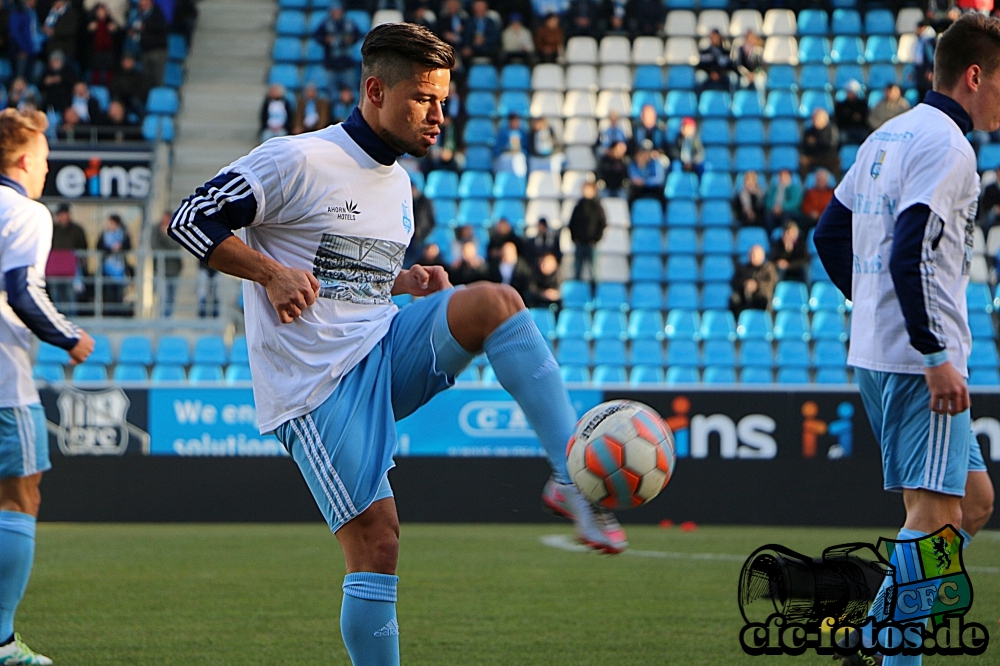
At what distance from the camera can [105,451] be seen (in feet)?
38.7

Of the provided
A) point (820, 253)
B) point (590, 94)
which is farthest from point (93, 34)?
point (820, 253)

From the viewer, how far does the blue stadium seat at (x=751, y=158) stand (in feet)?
55.6

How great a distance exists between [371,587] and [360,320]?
0.80 meters

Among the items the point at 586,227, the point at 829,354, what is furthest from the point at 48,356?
the point at 829,354

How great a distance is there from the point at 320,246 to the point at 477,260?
10.6 m

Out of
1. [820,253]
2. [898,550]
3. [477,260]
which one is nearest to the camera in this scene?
[898,550]

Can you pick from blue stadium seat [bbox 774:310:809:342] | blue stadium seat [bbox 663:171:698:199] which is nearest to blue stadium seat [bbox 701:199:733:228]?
blue stadium seat [bbox 663:171:698:199]

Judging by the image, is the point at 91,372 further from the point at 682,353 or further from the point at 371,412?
the point at 371,412

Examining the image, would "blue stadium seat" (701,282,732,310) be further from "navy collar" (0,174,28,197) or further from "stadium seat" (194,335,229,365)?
"navy collar" (0,174,28,197)

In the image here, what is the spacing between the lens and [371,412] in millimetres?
3744

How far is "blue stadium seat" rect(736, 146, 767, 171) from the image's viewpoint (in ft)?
55.6

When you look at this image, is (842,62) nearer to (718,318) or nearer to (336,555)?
(718,318)

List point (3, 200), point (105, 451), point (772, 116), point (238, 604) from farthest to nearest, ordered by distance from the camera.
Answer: point (772, 116) → point (105, 451) → point (238, 604) → point (3, 200)

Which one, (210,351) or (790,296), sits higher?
(790,296)
